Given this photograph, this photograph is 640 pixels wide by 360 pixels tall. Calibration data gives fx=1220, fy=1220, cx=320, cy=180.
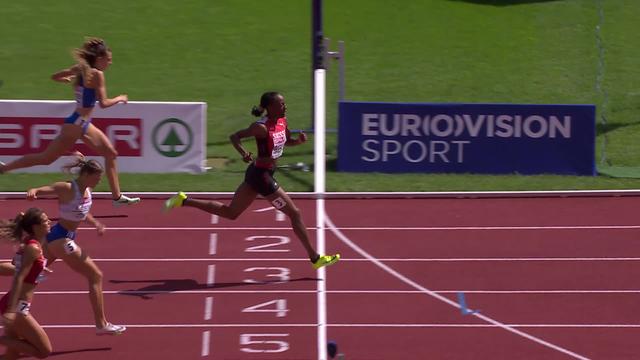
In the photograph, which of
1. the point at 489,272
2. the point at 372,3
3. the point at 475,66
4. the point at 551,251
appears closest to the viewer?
the point at 489,272

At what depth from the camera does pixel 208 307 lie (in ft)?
40.1

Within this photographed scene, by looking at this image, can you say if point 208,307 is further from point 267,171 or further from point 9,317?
point 9,317

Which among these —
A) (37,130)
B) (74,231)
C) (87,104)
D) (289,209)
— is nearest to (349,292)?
(289,209)

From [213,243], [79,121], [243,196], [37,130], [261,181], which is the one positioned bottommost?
[213,243]

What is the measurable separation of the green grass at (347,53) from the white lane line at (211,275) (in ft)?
17.1

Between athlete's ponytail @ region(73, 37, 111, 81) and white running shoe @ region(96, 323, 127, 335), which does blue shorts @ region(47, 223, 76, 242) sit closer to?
white running shoe @ region(96, 323, 127, 335)

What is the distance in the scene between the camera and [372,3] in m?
31.8

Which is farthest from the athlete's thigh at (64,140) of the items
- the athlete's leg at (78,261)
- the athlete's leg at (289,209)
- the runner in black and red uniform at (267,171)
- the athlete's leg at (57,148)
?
the athlete's leg at (78,261)

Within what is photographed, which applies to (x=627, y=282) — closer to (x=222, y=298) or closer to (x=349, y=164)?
(x=222, y=298)

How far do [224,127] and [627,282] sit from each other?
401 inches

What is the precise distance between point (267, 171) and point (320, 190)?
4.21 metres

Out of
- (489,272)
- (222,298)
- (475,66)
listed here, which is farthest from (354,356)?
(475,66)

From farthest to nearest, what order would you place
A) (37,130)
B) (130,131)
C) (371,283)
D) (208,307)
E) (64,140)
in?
(130,131), (37,130), (64,140), (371,283), (208,307)

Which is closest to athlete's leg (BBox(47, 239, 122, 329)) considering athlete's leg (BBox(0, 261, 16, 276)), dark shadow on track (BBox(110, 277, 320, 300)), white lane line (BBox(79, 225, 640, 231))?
athlete's leg (BBox(0, 261, 16, 276))
